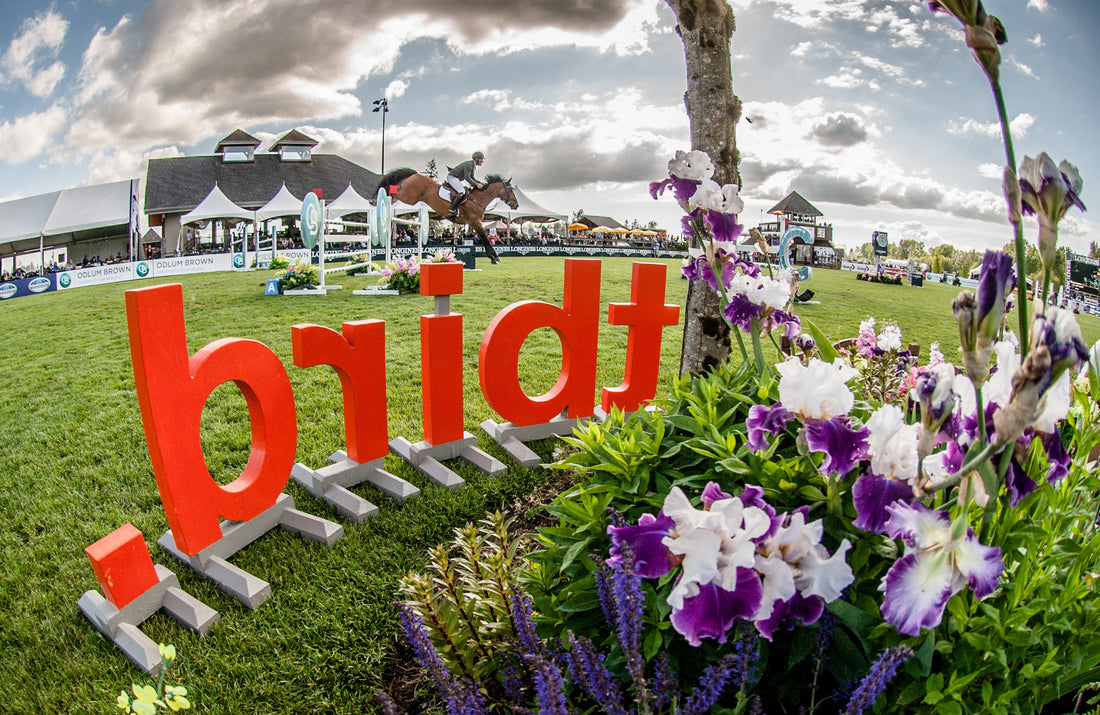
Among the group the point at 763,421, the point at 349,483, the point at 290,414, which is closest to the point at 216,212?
the point at 349,483

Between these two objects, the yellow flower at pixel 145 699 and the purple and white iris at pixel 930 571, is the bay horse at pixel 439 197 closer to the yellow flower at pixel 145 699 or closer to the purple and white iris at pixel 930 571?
the yellow flower at pixel 145 699

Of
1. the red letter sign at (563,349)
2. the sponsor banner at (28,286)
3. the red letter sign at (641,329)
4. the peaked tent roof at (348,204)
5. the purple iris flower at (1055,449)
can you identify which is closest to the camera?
the purple iris flower at (1055,449)

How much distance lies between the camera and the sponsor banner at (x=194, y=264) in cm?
2252

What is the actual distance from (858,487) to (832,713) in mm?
876

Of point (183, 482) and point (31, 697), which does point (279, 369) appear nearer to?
point (183, 482)

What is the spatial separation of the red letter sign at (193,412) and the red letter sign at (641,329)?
223cm

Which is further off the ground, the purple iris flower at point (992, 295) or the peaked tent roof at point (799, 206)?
the peaked tent roof at point (799, 206)

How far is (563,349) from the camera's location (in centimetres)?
417

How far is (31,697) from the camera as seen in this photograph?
2.34 meters

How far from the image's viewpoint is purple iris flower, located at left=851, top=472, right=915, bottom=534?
3.34 feet

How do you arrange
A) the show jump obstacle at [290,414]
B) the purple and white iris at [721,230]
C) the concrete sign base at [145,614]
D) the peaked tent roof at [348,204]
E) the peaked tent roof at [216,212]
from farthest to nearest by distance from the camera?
the peaked tent roof at [348,204], the peaked tent roof at [216,212], the show jump obstacle at [290,414], the concrete sign base at [145,614], the purple and white iris at [721,230]

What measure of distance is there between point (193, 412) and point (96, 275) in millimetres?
23238

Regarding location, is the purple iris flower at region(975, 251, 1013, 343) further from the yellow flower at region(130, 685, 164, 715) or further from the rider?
the rider

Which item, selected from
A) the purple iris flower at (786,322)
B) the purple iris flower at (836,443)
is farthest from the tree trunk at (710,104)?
the purple iris flower at (836,443)
